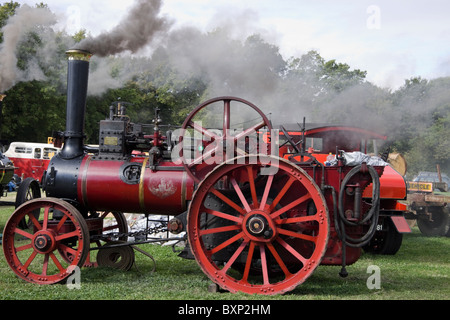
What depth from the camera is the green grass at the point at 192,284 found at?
529 centimetres

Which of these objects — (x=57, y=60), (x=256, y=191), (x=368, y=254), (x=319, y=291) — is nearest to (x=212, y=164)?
(x=256, y=191)

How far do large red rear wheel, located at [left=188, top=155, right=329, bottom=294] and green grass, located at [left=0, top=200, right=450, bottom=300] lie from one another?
11.7 inches

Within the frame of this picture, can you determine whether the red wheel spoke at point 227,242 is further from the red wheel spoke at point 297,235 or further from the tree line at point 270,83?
the tree line at point 270,83

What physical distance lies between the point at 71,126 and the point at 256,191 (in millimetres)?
2435

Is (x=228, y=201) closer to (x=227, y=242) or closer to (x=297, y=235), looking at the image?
(x=227, y=242)

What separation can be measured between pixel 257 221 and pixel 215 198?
2.27ft

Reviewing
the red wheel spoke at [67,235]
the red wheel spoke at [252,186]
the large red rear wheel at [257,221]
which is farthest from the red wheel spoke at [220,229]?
the red wheel spoke at [67,235]

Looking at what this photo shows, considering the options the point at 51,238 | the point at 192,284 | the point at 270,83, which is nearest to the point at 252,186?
the point at 192,284

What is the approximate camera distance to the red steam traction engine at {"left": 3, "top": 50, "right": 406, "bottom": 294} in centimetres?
534

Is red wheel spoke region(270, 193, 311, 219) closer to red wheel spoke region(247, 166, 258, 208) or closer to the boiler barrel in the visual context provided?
red wheel spoke region(247, 166, 258, 208)

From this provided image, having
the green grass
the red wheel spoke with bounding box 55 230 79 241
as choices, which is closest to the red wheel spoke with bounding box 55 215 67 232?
the red wheel spoke with bounding box 55 230 79 241

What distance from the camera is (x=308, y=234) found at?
574 cm

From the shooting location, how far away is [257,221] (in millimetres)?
5312

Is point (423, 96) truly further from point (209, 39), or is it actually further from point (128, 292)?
point (128, 292)
